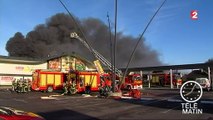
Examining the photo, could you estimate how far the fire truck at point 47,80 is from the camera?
3772 centimetres

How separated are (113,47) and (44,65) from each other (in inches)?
1220

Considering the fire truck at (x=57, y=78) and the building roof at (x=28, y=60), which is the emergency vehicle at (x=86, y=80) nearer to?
the fire truck at (x=57, y=78)

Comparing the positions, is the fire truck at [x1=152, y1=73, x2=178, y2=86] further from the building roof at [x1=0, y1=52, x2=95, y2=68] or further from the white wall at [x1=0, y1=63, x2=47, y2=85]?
the white wall at [x1=0, y1=63, x2=47, y2=85]

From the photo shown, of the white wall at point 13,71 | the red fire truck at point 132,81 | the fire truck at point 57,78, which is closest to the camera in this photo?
the fire truck at point 57,78

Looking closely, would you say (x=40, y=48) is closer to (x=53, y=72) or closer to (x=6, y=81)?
(x=6, y=81)

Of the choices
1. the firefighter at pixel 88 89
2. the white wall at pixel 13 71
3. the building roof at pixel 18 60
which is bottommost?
the firefighter at pixel 88 89

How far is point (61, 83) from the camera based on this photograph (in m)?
39.3

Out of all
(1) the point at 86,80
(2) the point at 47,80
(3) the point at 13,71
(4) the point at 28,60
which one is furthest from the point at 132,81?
(3) the point at 13,71

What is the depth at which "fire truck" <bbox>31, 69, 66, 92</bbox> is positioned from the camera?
124ft

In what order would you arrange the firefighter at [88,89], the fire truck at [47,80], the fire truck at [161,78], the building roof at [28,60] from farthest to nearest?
the fire truck at [161,78], the building roof at [28,60], the fire truck at [47,80], the firefighter at [88,89]

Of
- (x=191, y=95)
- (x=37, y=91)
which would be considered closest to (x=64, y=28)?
(x=37, y=91)

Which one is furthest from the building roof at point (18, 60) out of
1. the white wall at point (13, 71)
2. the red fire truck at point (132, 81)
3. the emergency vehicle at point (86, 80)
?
the emergency vehicle at point (86, 80)

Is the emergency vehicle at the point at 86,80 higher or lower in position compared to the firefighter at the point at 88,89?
higher

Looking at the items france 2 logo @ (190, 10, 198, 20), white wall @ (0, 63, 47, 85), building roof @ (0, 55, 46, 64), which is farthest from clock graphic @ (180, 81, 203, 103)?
building roof @ (0, 55, 46, 64)
